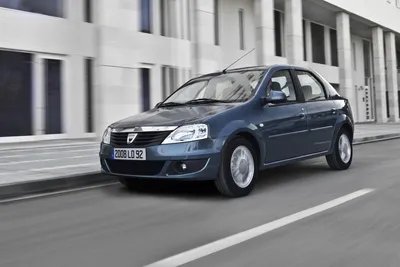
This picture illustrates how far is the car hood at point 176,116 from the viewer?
18.2ft

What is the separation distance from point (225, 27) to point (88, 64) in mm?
9508

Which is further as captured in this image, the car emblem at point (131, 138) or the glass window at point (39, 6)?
the glass window at point (39, 6)

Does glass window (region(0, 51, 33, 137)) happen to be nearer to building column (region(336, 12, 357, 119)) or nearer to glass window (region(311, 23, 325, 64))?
building column (region(336, 12, 357, 119))

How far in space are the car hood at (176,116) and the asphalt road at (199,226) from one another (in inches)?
36.9

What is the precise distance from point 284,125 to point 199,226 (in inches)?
99.2

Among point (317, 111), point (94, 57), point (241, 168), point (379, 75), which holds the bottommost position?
point (241, 168)

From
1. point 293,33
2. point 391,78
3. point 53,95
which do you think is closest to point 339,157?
point 53,95

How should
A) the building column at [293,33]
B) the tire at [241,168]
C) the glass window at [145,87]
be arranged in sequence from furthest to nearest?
the building column at [293,33], the glass window at [145,87], the tire at [241,168]

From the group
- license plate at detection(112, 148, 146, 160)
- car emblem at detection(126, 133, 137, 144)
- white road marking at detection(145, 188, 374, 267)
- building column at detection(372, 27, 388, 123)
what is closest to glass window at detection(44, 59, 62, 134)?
license plate at detection(112, 148, 146, 160)

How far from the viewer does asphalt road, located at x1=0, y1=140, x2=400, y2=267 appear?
3531mm

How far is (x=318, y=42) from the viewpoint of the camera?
3206cm

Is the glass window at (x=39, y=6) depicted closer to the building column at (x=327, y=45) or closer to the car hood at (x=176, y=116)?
the car hood at (x=176, y=116)

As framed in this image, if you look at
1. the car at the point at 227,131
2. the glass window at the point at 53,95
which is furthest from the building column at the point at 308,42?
the car at the point at 227,131

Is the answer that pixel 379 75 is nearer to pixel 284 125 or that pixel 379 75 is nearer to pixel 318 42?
pixel 318 42
